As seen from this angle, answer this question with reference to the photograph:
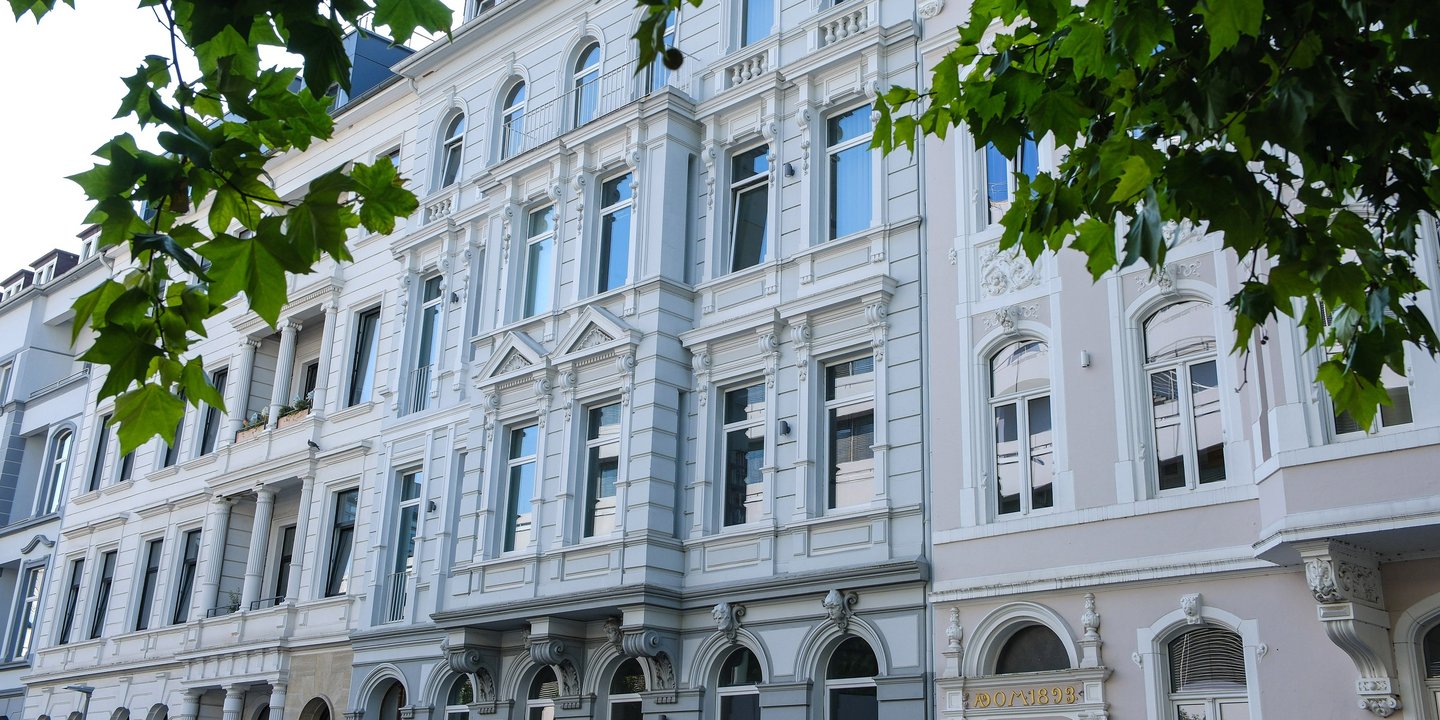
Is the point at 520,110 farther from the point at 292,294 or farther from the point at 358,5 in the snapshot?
the point at 358,5

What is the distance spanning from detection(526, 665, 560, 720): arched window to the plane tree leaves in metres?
15.0

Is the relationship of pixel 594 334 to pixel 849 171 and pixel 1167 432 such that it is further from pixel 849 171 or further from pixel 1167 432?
pixel 1167 432

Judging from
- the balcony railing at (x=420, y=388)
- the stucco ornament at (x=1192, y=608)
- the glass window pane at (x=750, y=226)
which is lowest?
the stucco ornament at (x=1192, y=608)

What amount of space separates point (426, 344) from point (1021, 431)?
12424mm

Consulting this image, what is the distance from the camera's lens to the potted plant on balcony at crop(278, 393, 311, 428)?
87.0 ft

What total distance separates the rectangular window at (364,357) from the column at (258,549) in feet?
9.12

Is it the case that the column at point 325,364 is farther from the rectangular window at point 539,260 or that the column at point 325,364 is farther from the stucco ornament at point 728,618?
the stucco ornament at point 728,618

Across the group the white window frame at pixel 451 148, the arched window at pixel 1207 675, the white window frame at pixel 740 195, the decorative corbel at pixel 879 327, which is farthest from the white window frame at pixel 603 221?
the arched window at pixel 1207 675

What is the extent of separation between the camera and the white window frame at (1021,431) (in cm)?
1496

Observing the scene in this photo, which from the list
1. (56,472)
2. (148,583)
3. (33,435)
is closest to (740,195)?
(148,583)

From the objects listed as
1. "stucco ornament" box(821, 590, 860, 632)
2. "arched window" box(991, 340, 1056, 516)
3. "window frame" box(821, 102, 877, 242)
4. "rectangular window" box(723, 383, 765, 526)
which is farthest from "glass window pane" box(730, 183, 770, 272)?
"stucco ornament" box(821, 590, 860, 632)

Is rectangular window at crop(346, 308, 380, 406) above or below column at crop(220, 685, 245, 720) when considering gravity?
above

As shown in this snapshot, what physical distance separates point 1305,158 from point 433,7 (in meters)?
3.79

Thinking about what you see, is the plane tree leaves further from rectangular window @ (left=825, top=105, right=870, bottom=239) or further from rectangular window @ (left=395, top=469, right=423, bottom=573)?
rectangular window @ (left=395, top=469, right=423, bottom=573)
